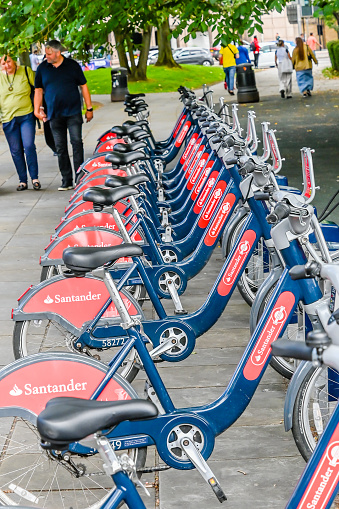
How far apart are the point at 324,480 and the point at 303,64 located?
21276mm

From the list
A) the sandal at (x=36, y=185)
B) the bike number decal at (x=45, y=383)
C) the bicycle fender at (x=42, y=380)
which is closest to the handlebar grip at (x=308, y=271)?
the bicycle fender at (x=42, y=380)

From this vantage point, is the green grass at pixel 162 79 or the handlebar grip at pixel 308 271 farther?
the green grass at pixel 162 79

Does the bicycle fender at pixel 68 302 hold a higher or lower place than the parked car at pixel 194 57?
higher

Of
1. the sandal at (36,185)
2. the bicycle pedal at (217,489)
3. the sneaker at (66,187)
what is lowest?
the sneaker at (66,187)

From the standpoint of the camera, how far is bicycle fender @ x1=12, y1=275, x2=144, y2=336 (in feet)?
14.7

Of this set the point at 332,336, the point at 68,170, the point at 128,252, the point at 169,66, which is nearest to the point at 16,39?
the point at 68,170

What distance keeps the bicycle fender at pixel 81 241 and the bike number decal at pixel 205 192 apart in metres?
0.97

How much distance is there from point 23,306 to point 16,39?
639 centimetres

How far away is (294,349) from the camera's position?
6.74 ft

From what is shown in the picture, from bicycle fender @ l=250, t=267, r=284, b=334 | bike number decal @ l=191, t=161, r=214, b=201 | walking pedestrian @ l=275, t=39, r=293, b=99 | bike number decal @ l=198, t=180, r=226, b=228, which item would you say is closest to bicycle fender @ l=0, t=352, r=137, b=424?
bicycle fender @ l=250, t=267, r=284, b=334

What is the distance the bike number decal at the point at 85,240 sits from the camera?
18.3 feet

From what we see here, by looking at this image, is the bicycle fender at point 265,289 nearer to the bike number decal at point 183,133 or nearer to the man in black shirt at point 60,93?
the bike number decal at point 183,133

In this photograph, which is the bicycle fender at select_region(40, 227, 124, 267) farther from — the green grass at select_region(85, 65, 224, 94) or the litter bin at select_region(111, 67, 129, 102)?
the green grass at select_region(85, 65, 224, 94)

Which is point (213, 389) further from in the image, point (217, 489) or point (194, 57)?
point (194, 57)
